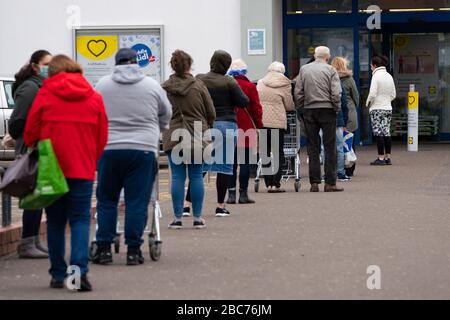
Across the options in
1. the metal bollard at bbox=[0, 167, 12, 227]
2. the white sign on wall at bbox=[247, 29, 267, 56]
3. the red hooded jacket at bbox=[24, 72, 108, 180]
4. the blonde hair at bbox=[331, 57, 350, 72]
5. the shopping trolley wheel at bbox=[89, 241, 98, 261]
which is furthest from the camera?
the white sign on wall at bbox=[247, 29, 267, 56]

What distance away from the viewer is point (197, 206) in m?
13.0

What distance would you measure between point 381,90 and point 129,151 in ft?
44.1

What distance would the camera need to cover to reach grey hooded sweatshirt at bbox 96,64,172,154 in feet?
33.1

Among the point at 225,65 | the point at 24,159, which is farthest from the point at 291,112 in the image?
the point at 24,159

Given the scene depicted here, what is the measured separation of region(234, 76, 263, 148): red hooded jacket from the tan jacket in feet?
4.56

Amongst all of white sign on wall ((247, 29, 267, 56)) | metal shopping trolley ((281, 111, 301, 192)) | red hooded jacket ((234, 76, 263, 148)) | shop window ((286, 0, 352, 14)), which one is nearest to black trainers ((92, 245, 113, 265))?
red hooded jacket ((234, 76, 263, 148))

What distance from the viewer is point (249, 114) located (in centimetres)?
1562

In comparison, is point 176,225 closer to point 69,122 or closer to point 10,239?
point 10,239

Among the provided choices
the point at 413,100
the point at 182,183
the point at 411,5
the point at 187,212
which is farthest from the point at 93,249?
the point at 411,5

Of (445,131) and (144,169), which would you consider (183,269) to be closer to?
(144,169)

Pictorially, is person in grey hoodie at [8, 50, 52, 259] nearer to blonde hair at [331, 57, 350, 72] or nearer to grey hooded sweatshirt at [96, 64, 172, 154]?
grey hooded sweatshirt at [96, 64, 172, 154]

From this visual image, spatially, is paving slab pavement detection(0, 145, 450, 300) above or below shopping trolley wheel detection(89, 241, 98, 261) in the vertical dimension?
below
